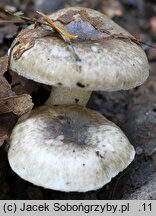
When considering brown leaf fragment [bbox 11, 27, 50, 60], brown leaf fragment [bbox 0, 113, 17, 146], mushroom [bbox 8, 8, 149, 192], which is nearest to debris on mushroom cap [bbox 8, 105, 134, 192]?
mushroom [bbox 8, 8, 149, 192]

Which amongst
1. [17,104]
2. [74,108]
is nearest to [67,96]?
[74,108]

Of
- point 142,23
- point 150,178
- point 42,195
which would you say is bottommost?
point 142,23

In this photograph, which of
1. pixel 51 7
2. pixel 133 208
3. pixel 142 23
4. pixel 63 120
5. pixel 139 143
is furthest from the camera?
pixel 142 23

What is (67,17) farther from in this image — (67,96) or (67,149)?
(67,149)

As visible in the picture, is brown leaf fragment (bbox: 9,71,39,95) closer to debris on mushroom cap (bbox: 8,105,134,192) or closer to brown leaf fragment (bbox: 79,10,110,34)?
debris on mushroom cap (bbox: 8,105,134,192)

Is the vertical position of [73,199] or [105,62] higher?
[105,62]

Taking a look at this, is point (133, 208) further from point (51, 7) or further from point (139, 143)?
point (51, 7)

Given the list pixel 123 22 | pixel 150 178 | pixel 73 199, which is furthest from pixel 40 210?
pixel 123 22
